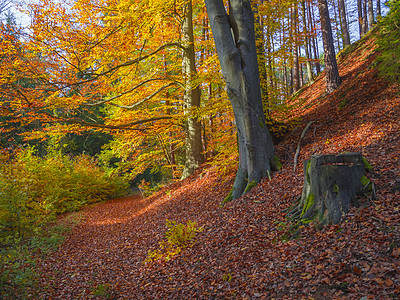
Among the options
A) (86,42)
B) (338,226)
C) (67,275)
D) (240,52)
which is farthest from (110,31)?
(338,226)

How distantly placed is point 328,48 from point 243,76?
5871 millimetres

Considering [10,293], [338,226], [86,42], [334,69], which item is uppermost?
[86,42]

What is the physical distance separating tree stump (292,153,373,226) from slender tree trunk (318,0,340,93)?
7698mm

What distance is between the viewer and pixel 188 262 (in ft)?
16.5

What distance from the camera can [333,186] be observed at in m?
4.06

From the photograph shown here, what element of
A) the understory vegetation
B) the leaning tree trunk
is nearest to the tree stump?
the leaning tree trunk

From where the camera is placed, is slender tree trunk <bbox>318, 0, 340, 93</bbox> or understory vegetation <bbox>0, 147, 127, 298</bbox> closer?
understory vegetation <bbox>0, 147, 127, 298</bbox>

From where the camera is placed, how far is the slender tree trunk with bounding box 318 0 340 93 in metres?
10.4

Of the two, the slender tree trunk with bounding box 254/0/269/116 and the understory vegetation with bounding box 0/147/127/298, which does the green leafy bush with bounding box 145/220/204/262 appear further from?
the slender tree trunk with bounding box 254/0/269/116

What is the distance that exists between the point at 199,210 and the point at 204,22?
10.2m

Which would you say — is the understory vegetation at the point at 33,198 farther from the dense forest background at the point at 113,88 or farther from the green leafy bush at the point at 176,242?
the green leafy bush at the point at 176,242

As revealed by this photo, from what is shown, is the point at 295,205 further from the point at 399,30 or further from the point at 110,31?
the point at 110,31

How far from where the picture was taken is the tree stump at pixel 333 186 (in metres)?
4.02

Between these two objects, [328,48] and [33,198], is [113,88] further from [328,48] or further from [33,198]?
[328,48]
